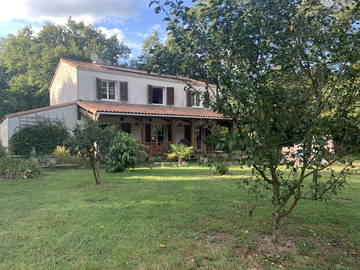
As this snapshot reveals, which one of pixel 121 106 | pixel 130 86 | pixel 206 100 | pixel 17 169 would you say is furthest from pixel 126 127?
pixel 206 100

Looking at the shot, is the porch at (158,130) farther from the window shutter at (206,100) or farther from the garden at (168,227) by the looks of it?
the window shutter at (206,100)

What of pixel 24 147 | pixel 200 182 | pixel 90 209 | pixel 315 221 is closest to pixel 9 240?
pixel 90 209

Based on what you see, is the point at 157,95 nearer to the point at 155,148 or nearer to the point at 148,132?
the point at 148,132

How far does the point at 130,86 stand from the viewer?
17.3 m

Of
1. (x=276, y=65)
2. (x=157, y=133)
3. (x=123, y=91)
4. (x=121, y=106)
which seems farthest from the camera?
(x=157, y=133)

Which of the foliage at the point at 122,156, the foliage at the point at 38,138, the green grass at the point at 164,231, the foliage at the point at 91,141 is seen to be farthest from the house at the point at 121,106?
the green grass at the point at 164,231

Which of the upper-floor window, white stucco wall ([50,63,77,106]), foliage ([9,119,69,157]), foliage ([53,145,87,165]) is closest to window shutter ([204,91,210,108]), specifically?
foliage ([53,145,87,165])

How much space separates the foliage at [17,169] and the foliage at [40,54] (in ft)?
62.8

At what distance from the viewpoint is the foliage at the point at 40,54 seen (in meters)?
27.1

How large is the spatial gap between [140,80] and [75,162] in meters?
7.30

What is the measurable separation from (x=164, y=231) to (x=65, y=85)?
1588cm

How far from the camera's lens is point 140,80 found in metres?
17.7

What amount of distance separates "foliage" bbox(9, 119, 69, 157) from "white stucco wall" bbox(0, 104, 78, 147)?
1.04 ft

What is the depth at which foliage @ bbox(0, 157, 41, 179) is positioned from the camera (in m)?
9.37
